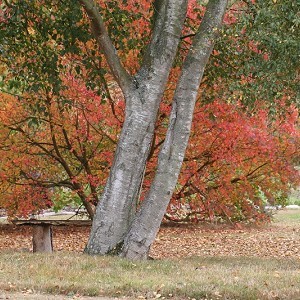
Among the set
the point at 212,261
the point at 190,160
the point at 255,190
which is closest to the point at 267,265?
the point at 212,261

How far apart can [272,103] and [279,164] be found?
24.5 feet

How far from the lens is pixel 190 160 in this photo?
56.2ft

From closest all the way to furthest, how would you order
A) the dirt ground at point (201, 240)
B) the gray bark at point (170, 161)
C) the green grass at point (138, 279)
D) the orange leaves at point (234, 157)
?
1. the green grass at point (138, 279)
2. the gray bark at point (170, 161)
3. the orange leaves at point (234, 157)
4. the dirt ground at point (201, 240)

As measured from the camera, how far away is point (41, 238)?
1279cm

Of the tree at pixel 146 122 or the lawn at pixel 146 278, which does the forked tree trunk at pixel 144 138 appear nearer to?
the tree at pixel 146 122

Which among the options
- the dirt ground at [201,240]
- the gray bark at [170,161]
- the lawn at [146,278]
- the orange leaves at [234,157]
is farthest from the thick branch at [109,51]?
the dirt ground at [201,240]

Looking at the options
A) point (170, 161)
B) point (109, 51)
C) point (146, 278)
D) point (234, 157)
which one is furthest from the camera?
point (234, 157)

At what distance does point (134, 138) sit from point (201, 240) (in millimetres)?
8805

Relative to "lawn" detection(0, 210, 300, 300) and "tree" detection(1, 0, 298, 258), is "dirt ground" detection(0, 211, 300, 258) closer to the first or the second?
"tree" detection(1, 0, 298, 258)

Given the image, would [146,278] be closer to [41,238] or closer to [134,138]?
[134,138]

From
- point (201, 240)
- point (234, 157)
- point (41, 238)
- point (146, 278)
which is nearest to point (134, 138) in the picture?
point (146, 278)

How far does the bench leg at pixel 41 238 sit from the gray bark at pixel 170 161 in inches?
110

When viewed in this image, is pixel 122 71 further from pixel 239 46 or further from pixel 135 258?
pixel 135 258

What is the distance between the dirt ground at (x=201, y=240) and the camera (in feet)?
51.6
